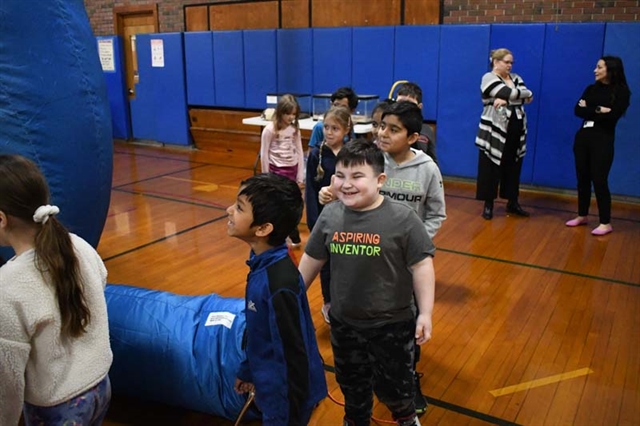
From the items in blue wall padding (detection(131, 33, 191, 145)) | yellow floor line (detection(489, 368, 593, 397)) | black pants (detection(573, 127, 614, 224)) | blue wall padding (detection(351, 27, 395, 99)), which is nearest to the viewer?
yellow floor line (detection(489, 368, 593, 397))

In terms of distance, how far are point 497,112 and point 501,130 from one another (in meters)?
0.19

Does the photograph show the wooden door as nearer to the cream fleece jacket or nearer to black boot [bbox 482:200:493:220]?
black boot [bbox 482:200:493:220]

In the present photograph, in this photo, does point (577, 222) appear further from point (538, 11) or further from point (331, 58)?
point (331, 58)

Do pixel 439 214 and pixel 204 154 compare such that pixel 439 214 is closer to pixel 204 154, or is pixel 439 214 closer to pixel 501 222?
pixel 501 222

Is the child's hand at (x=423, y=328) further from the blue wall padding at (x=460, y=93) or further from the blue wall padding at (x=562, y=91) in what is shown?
the blue wall padding at (x=460, y=93)

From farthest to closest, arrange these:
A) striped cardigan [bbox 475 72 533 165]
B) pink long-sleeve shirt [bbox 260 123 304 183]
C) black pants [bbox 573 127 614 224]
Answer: striped cardigan [bbox 475 72 533 165] < black pants [bbox 573 127 614 224] < pink long-sleeve shirt [bbox 260 123 304 183]

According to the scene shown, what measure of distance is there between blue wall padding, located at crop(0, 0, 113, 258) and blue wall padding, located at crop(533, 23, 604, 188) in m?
5.31

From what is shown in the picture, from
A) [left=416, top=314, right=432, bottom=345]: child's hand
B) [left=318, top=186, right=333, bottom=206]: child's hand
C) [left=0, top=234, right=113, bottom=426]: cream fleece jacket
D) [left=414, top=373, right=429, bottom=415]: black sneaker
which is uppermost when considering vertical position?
[left=318, top=186, right=333, bottom=206]: child's hand

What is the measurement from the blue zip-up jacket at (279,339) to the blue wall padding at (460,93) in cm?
618

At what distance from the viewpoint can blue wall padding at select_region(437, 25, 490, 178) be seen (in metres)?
7.28

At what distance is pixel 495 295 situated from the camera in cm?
418

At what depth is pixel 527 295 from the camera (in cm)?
418

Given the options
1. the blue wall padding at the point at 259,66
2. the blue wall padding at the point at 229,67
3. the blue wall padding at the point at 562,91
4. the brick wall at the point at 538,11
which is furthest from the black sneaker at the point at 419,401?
the blue wall padding at the point at 229,67

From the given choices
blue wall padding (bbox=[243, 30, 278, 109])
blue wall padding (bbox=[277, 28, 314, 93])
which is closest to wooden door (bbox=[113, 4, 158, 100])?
blue wall padding (bbox=[243, 30, 278, 109])
